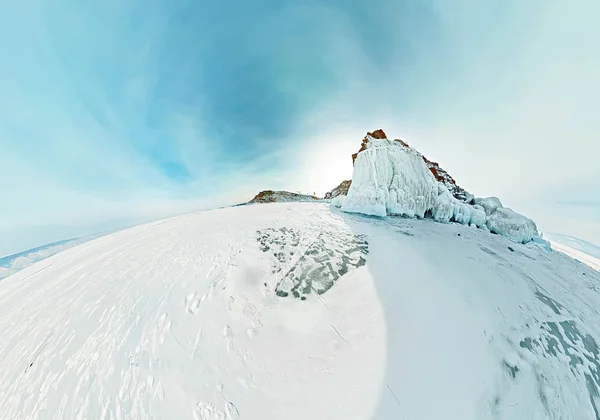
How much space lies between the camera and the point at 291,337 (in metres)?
2.99

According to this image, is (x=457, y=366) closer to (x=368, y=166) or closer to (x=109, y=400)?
(x=109, y=400)

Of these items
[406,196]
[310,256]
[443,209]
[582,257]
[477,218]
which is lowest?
[582,257]

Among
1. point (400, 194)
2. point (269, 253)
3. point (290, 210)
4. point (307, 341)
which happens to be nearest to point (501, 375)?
point (307, 341)

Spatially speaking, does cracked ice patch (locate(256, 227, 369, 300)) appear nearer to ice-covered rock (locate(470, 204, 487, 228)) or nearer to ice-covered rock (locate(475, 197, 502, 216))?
ice-covered rock (locate(470, 204, 487, 228))

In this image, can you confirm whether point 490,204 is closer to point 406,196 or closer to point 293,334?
point 406,196

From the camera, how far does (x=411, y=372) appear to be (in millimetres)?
2582

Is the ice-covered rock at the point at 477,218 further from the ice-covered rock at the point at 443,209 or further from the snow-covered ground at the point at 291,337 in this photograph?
the snow-covered ground at the point at 291,337

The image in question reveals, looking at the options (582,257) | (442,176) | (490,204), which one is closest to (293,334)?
(490,204)

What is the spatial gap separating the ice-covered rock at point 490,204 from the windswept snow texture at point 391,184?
4.21 metres

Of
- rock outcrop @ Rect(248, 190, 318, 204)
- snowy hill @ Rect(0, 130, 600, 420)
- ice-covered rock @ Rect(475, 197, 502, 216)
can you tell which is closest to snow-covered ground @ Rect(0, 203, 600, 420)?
snowy hill @ Rect(0, 130, 600, 420)

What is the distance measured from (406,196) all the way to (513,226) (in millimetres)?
5613

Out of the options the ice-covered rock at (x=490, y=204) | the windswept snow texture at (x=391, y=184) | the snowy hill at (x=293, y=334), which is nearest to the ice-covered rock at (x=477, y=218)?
the ice-covered rock at (x=490, y=204)

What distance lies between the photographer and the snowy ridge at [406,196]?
367 inches

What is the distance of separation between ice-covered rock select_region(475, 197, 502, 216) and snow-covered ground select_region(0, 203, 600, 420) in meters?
7.59
